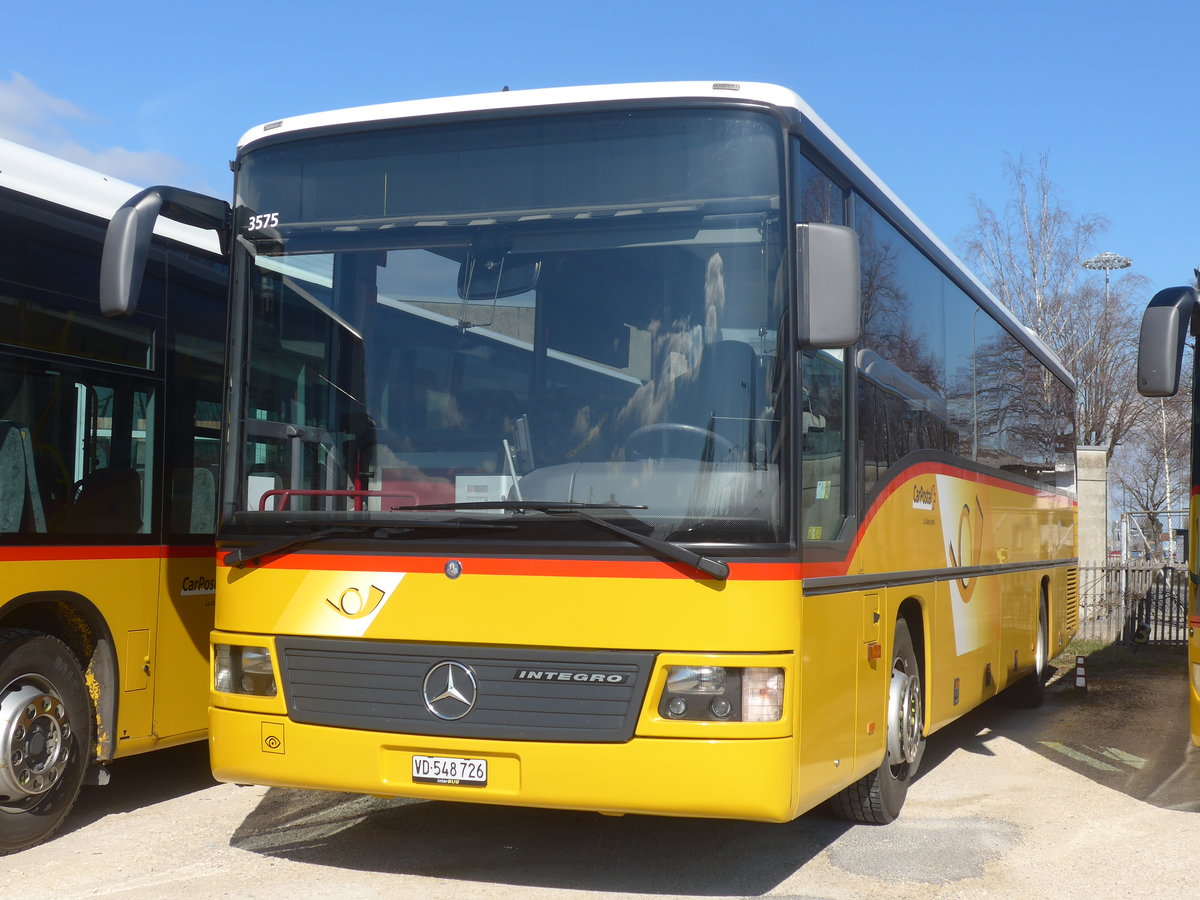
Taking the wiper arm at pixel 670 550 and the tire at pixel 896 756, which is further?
the tire at pixel 896 756

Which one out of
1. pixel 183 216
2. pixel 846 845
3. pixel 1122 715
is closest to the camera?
pixel 183 216

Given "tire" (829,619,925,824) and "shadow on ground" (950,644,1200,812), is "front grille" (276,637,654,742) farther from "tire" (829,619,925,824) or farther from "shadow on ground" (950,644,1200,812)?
"shadow on ground" (950,644,1200,812)

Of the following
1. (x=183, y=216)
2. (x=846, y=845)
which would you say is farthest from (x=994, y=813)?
(x=183, y=216)

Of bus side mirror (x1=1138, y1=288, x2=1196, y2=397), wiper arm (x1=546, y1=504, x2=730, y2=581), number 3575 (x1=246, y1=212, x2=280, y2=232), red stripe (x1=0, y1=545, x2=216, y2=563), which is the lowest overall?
red stripe (x1=0, y1=545, x2=216, y2=563)

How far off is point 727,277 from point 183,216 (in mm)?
2468

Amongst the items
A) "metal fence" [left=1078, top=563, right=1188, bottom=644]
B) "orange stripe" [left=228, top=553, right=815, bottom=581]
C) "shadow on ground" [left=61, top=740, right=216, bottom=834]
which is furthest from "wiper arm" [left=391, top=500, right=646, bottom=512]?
"metal fence" [left=1078, top=563, right=1188, bottom=644]

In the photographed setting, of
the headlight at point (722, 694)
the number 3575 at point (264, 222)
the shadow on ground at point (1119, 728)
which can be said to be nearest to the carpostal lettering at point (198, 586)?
the number 3575 at point (264, 222)

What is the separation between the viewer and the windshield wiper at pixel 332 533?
17.8ft

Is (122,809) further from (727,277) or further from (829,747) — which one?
(727,277)

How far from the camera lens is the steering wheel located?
5285 mm

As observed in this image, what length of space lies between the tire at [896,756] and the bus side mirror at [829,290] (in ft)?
7.57

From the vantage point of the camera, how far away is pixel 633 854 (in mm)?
6379

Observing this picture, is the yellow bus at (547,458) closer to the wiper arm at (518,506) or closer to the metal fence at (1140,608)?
the wiper arm at (518,506)

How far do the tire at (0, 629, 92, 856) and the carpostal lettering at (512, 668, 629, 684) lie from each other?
2576 mm
